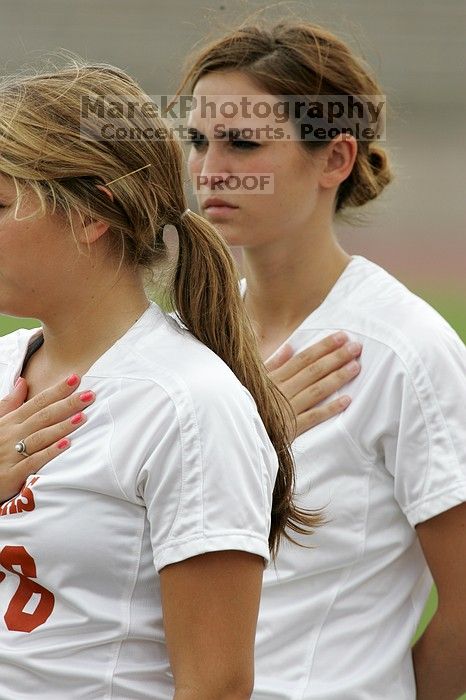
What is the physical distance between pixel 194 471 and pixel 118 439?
0.11 meters

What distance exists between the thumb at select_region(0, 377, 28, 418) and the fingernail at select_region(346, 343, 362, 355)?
68 cm

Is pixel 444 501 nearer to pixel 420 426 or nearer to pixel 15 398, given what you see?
pixel 420 426

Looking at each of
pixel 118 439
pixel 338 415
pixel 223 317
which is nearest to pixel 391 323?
pixel 338 415

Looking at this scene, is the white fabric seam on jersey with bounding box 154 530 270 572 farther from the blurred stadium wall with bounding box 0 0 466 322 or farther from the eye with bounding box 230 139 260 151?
the blurred stadium wall with bounding box 0 0 466 322

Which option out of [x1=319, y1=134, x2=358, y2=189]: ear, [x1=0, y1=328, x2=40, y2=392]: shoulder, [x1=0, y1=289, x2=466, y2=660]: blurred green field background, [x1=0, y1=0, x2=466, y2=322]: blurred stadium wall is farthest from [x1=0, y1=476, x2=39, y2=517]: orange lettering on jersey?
[x1=0, y1=0, x2=466, y2=322]: blurred stadium wall

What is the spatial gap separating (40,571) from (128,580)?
11 cm

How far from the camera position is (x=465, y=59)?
16438 mm

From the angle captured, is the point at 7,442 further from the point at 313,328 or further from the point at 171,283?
the point at 313,328

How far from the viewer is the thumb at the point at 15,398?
1758mm

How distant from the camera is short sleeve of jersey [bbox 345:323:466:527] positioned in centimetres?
209

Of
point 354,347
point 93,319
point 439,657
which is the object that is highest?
point 93,319

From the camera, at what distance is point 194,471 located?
1498 mm

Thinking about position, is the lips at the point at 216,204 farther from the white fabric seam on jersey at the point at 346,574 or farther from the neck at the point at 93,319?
the neck at the point at 93,319

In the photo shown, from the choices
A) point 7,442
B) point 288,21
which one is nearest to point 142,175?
point 7,442
